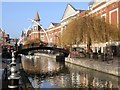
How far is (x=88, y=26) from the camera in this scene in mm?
41281

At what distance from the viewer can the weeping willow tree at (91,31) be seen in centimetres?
4062

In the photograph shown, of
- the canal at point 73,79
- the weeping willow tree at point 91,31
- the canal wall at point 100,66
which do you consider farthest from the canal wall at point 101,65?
→ the weeping willow tree at point 91,31

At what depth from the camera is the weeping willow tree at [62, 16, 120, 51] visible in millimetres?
40625

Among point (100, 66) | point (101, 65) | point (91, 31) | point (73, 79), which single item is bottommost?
point (73, 79)

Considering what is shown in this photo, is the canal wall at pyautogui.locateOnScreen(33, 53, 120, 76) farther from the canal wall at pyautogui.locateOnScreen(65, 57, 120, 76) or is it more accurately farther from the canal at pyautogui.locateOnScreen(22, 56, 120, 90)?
the canal at pyautogui.locateOnScreen(22, 56, 120, 90)

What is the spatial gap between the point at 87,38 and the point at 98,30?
1.96 m

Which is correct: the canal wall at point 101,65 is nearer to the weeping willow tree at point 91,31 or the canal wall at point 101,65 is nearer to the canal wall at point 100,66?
the canal wall at point 100,66

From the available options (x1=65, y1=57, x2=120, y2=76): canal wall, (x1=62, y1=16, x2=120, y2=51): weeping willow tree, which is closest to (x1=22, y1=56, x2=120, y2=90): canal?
(x1=65, y1=57, x2=120, y2=76): canal wall

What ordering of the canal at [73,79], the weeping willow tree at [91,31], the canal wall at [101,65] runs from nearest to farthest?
the canal at [73,79]
the canal wall at [101,65]
the weeping willow tree at [91,31]

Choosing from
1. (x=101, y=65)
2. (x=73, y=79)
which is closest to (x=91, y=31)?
(x=101, y=65)

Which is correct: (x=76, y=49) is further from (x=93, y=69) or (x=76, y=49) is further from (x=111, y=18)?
(x=93, y=69)

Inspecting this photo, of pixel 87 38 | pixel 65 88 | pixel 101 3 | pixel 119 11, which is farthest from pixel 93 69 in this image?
pixel 101 3

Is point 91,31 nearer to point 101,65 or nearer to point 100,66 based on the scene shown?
point 100,66

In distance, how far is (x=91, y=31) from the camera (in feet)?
134
